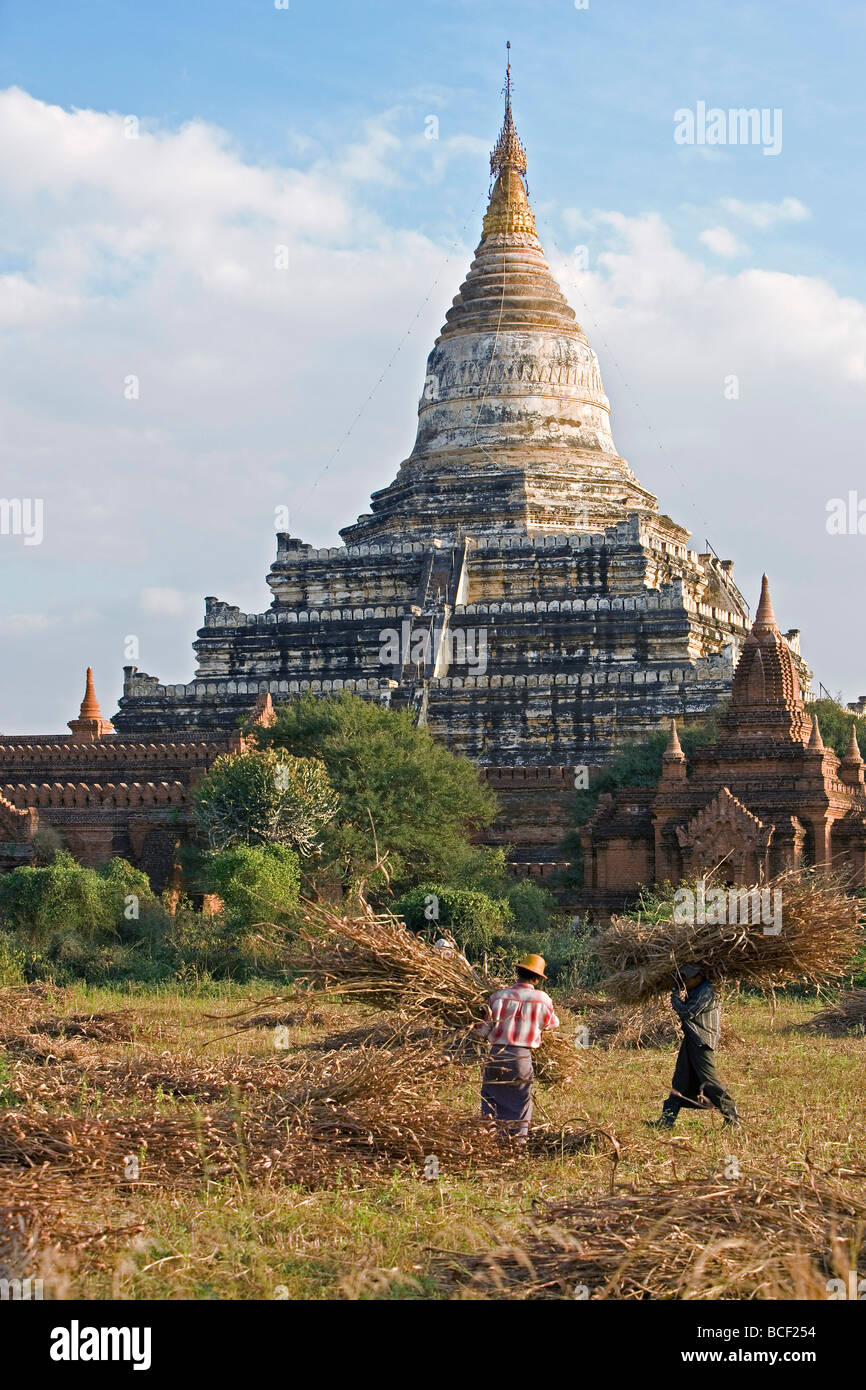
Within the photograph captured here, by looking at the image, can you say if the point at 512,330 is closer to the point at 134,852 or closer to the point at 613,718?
the point at 613,718

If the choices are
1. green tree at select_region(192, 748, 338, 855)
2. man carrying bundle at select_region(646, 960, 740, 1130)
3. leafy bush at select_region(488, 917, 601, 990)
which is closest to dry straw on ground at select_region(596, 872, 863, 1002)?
man carrying bundle at select_region(646, 960, 740, 1130)

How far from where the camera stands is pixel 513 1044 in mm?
10367

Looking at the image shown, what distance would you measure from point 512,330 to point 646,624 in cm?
1091

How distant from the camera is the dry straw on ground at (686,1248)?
664 centimetres

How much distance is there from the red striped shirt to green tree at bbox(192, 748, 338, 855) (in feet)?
48.1

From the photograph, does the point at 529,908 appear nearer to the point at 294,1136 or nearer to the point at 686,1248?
the point at 294,1136

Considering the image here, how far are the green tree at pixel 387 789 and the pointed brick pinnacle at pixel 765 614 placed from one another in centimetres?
505

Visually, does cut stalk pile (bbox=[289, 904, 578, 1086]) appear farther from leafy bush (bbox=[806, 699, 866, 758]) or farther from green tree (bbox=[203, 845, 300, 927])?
leafy bush (bbox=[806, 699, 866, 758])

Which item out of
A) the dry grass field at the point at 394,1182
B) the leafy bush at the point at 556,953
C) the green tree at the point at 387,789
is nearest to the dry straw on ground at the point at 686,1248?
the dry grass field at the point at 394,1182

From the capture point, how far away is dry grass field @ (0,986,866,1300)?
6.95 metres

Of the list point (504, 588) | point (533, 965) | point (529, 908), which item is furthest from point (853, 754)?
point (533, 965)
